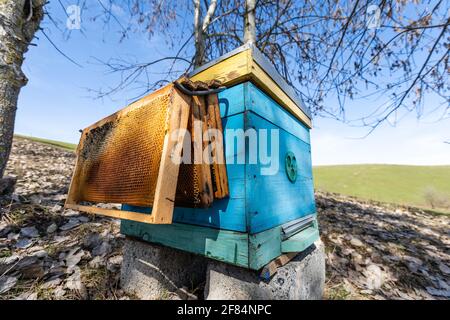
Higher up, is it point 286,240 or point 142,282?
point 286,240

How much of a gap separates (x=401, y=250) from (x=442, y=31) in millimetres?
3134

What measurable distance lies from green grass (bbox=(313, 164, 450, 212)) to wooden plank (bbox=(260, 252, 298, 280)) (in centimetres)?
2489

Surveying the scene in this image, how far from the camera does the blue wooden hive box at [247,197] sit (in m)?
1.23

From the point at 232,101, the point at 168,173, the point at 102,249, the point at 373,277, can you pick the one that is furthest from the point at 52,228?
the point at 373,277

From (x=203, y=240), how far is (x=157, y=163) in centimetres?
60

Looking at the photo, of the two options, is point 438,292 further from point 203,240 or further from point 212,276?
point 203,240

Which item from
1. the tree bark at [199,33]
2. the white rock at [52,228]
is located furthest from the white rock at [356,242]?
the white rock at [52,228]

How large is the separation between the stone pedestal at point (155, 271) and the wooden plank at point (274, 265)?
2.78ft

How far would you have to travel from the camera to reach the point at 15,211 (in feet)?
9.36

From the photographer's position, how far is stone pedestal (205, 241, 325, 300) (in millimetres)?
1260

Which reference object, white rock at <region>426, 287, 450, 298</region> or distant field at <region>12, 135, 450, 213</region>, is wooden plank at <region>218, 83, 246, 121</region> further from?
distant field at <region>12, 135, 450, 213</region>

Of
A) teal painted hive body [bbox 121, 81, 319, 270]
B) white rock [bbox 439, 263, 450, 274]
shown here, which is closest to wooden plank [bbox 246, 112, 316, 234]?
teal painted hive body [bbox 121, 81, 319, 270]
